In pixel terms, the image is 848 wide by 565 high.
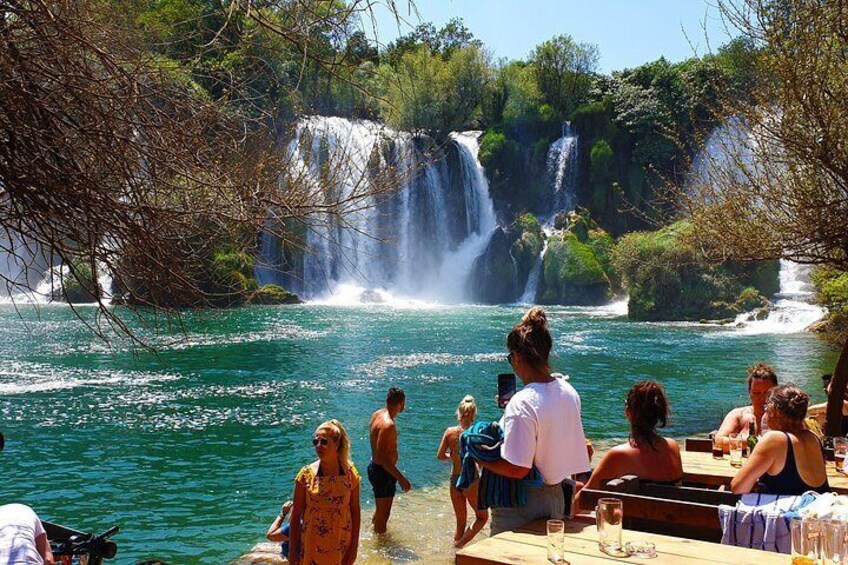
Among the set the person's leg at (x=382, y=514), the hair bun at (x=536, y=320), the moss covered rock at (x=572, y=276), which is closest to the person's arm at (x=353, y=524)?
the hair bun at (x=536, y=320)

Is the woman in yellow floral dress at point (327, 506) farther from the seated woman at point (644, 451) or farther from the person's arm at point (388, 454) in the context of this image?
the person's arm at point (388, 454)

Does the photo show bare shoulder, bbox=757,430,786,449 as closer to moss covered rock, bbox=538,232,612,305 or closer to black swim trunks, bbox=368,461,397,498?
black swim trunks, bbox=368,461,397,498

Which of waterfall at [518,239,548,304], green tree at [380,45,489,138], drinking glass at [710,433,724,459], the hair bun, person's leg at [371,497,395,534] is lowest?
person's leg at [371,497,395,534]

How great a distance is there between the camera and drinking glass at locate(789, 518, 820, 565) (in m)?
3.46

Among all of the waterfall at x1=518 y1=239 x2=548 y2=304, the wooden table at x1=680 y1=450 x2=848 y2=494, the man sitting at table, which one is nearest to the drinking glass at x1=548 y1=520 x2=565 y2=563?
the wooden table at x1=680 y1=450 x2=848 y2=494

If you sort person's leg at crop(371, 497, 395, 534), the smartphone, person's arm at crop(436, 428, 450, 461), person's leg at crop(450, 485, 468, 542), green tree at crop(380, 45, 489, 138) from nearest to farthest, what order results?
the smartphone < person's leg at crop(450, 485, 468, 542) < person's arm at crop(436, 428, 450, 461) < person's leg at crop(371, 497, 395, 534) < green tree at crop(380, 45, 489, 138)

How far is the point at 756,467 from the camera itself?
16.3 feet

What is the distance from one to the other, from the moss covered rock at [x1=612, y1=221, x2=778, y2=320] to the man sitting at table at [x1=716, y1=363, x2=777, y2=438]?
31095mm

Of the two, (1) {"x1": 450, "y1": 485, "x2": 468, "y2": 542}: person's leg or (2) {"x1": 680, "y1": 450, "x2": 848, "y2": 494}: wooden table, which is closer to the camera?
(2) {"x1": 680, "y1": 450, "x2": 848, "y2": 494}: wooden table

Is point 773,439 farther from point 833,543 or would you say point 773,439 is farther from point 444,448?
point 444,448

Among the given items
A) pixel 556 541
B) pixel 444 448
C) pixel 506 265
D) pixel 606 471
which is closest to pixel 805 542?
pixel 556 541

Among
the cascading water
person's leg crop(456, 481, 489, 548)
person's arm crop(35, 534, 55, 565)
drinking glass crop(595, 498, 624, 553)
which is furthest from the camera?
the cascading water

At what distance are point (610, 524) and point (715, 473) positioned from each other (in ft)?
8.69

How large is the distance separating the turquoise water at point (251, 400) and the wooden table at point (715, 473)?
3369 millimetres
